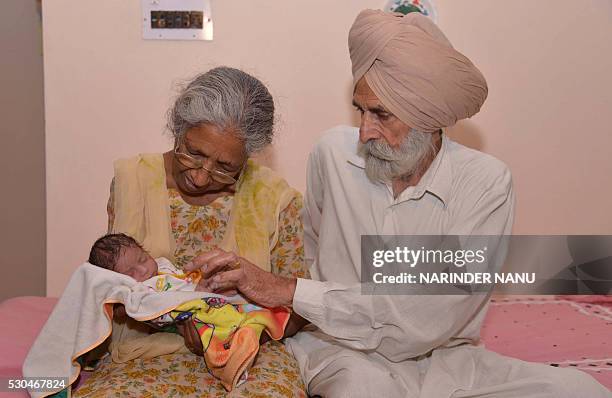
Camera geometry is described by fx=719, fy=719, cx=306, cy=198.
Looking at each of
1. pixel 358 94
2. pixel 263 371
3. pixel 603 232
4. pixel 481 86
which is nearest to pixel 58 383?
pixel 263 371

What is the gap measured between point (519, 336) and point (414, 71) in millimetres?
1367

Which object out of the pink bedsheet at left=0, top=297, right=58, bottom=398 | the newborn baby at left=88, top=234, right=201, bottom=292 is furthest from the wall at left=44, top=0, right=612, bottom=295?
the newborn baby at left=88, top=234, right=201, bottom=292

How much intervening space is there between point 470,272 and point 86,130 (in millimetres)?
2311

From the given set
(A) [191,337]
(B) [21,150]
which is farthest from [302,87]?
(B) [21,150]

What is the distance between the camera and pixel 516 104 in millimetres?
4098

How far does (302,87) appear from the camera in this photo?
3971 mm

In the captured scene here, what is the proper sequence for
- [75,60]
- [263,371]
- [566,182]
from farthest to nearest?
1. [566,182]
2. [75,60]
3. [263,371]

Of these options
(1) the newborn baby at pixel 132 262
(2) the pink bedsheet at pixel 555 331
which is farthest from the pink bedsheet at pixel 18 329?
(2) the pink bedsheet at pixel 555 331

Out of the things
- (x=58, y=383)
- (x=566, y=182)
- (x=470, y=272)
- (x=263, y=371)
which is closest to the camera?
(x=58, y=383)

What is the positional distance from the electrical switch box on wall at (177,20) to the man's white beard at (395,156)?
5.05 ft

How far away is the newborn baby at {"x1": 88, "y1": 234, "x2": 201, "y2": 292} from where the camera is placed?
8.04 feet

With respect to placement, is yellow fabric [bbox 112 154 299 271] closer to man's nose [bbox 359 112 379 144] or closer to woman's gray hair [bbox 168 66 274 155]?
woman's gray hair [bbox 168 66 274 155]

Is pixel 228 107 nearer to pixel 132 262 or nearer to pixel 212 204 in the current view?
pixel 212 204

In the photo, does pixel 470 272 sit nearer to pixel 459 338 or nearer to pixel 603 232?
pixel 459 338
